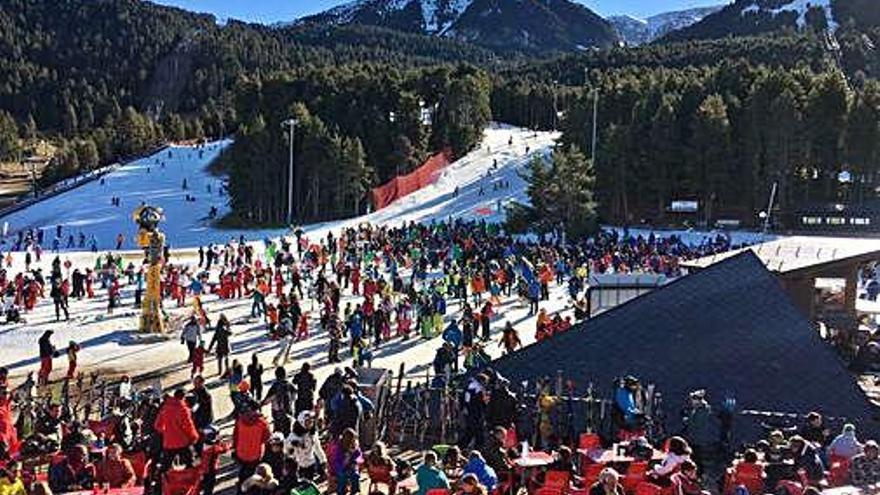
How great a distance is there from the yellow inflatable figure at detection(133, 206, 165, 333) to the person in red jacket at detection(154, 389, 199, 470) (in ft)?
41.0

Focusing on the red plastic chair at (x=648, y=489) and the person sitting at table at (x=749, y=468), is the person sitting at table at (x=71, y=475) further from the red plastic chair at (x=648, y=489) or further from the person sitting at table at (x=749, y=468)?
the person sitting at table at (x=749, y=468)

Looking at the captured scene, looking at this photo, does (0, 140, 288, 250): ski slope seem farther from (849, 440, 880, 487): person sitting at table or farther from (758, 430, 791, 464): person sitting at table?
(849, 440, 880, 487): person sitting at table

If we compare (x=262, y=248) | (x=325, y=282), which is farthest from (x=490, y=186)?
(x=325, y=282)

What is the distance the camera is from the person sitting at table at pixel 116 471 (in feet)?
34.8

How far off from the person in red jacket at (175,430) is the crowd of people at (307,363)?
2cm

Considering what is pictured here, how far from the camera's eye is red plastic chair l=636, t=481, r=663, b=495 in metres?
Result: 10.1

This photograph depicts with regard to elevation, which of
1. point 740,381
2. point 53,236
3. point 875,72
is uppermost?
point 875,72

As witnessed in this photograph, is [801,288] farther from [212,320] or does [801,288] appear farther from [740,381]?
[212,320]

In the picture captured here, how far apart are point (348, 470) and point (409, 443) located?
3.89 meters

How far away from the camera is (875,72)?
11475 centimetres

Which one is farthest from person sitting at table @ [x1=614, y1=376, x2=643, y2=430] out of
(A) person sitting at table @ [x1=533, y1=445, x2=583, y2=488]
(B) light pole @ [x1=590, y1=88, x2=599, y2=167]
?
(B) light pole @ [x1=590, y1=88, x2=599, y2=167]

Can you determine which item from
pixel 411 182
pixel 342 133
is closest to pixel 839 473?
pixel 411 182

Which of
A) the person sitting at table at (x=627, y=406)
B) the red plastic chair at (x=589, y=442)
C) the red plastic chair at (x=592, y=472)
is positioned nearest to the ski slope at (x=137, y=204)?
the person sitting at table at (x=627, y=406)

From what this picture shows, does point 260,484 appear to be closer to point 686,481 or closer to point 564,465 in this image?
point 564,465
